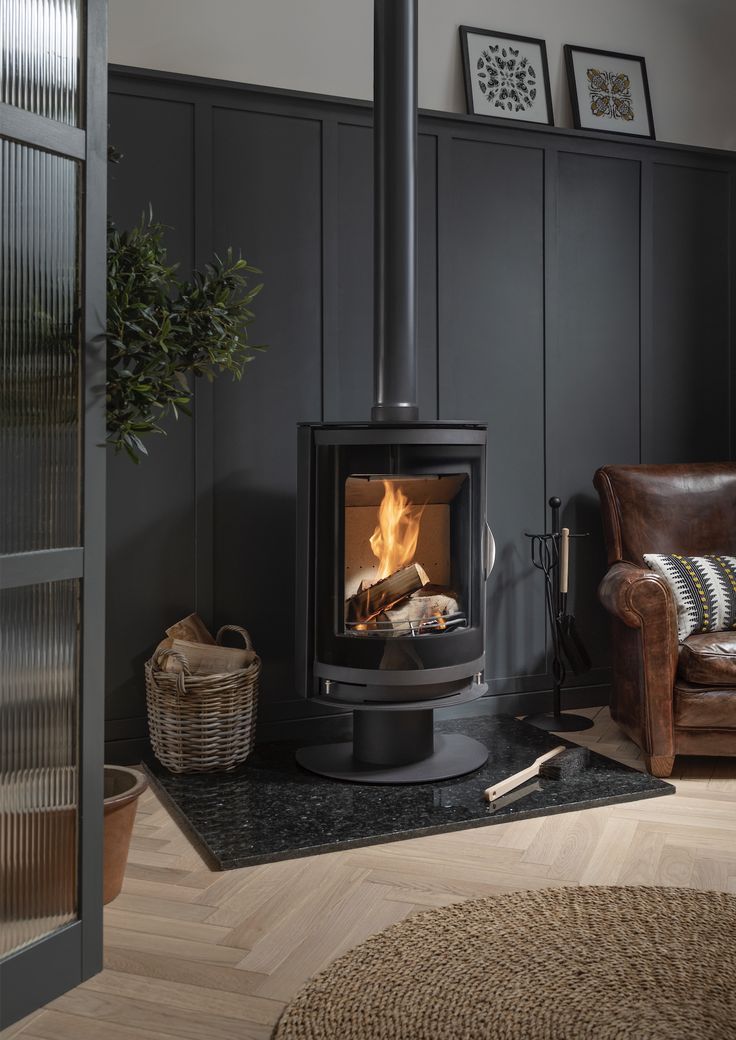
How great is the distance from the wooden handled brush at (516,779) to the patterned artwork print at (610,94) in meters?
2.64

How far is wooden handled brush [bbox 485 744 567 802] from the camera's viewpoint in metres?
2.92

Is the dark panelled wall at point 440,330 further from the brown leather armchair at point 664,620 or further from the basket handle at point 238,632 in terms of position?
the brown leather armchair at point 664,620

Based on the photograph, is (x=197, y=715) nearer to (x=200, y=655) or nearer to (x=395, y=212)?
(x=200, y=655)

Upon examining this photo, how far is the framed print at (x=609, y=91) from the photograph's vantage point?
13.4 feet

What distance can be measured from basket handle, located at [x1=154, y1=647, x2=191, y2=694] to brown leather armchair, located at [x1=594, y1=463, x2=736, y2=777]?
4.80ft

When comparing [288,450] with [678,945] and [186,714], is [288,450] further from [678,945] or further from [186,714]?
[678,945]

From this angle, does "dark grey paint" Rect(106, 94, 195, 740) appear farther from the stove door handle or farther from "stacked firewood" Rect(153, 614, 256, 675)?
the stove door handle

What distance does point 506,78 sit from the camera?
13.0 feet

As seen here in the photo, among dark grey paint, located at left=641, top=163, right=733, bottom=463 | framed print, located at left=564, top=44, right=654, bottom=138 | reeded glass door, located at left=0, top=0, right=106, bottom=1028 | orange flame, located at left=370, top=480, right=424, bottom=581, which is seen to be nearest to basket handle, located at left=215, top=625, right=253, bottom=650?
orange flame, located at left=370, top=480, right=424, bottom=581

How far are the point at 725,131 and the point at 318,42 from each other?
1923 mm

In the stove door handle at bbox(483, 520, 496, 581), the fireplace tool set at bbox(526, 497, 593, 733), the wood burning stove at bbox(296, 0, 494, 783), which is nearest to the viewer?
the wood burning stove at bbox(296, 0, 494, 783)

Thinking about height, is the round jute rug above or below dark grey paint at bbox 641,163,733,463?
below

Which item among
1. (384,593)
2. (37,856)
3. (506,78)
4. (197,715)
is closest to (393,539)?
(384,593)

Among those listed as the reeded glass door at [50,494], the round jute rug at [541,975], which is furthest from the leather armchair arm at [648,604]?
the reeded glass door at [50,494]
